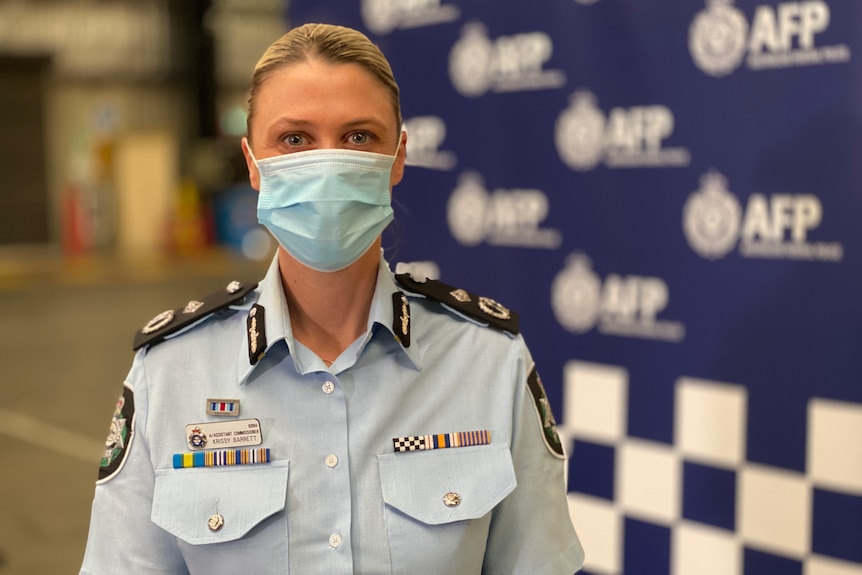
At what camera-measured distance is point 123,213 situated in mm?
12875

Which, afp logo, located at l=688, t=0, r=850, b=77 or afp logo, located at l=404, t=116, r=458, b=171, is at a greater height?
afp logo, located at l=688, t=0, r=850, b=77

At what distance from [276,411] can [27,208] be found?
12721mm

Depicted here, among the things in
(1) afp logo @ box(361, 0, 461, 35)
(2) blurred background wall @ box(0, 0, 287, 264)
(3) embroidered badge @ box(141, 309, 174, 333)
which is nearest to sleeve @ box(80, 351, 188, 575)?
(3) embroidered badge @ box(141, 309, 174, 333)

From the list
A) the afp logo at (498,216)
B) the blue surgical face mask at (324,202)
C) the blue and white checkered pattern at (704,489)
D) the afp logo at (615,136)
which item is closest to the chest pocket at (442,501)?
the blue surgical face mask at (324,202)

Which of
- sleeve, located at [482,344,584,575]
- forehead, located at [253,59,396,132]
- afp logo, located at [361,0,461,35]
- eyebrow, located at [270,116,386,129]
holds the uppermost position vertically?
afp logo, located at [361,0,461,35]

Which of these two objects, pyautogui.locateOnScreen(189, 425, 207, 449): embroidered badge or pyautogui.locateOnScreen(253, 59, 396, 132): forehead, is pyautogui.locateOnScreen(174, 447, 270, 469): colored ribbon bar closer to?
pyautogui.locateOnScreen(189, 425, 207, 449): embroidered badge

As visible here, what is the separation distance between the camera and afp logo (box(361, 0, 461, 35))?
2652 mm

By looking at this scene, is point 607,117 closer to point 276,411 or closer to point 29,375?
point 276,411

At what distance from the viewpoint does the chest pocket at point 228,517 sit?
1227mm

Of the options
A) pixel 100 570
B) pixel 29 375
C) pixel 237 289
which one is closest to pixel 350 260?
pixel 237 289

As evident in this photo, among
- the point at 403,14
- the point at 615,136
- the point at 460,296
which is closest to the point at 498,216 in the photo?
the point at 615,136

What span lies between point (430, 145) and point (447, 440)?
155 cm

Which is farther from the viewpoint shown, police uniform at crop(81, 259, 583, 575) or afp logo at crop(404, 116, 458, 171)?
afp logo at crop(404, 116, 458, 171)

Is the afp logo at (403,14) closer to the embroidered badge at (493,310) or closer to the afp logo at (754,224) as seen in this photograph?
the afp logo at (754,224)
